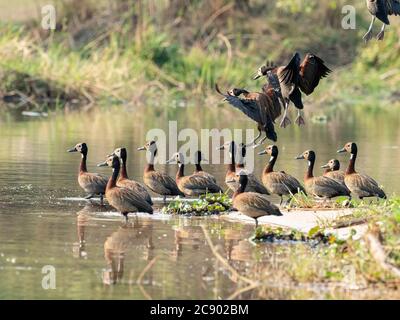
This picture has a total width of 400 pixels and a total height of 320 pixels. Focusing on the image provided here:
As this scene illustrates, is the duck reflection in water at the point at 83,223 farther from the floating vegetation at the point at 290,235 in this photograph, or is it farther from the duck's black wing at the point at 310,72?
the duck's black wing at the point at 310,72

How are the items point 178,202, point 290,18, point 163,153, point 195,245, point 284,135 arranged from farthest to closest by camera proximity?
point 290,18
point 284,135
point 163,153
point 178,202
point 195,245

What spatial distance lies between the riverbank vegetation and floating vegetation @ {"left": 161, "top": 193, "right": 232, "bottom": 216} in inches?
654

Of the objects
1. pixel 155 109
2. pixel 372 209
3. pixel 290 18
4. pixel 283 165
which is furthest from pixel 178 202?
pixel 290 18

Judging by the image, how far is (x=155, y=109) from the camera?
31.4 metres

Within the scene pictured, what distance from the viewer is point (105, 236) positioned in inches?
483

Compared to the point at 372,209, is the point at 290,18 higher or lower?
higher

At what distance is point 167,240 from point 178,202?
6.70 feet

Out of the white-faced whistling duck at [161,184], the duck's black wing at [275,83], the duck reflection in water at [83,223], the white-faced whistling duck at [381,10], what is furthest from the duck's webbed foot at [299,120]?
the duck reflection in water at [83,223]

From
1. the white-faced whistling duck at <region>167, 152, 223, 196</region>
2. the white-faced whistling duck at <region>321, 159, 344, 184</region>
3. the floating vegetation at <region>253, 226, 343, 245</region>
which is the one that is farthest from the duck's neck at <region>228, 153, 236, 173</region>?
the floating vegetation at <region>253, 226, 343, 245</region>

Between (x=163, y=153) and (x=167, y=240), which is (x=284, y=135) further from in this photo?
(x=167, y=240)

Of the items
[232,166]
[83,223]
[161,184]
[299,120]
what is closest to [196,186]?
[161,184]

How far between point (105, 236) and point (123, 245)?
0.57 meters

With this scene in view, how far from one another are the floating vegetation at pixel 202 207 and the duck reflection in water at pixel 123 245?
588 mm

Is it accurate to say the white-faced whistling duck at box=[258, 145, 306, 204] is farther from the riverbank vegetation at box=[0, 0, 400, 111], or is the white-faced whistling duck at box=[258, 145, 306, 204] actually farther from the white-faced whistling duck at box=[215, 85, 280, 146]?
the riverbank vegetation at box=[0, 0, 400, 111]
